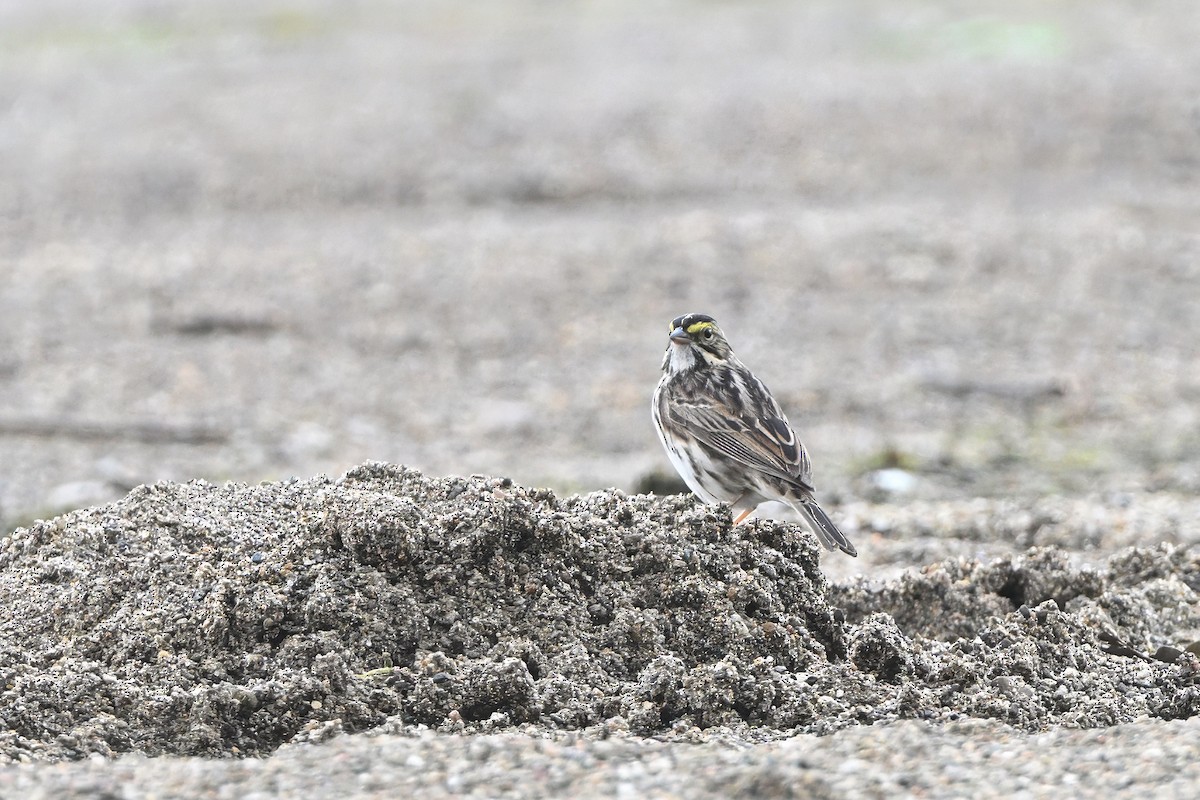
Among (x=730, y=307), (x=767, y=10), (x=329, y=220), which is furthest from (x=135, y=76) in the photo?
(x=730, y=307)

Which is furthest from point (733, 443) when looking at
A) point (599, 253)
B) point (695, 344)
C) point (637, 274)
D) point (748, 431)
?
point (599, 253)

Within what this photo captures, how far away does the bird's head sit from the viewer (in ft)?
26.8

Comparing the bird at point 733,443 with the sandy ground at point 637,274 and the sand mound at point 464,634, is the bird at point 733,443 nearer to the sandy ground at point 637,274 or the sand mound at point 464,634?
the sandy ground at point 637,274

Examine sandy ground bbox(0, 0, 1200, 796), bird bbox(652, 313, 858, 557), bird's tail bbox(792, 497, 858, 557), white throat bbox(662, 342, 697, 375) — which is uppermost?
sandy ground bbox(0, 0, 1200, 796)

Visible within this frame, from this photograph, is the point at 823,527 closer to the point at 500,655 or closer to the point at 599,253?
the point at 500,655

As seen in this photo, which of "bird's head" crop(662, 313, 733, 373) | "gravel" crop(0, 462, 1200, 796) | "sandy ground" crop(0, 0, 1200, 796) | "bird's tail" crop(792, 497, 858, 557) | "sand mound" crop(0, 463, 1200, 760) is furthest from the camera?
"sandy ground" crop(0, 0, 1200, 796)

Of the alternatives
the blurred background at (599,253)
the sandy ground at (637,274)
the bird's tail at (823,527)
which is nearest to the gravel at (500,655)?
the sandy ground at (637,274)

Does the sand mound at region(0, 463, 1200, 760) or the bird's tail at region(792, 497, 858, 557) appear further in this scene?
the bird's tail at region(792, 497, 858, 557)

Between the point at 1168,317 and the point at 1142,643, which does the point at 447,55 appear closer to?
the point at 1168,317

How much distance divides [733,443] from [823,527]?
577mm

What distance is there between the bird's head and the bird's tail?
1021 mm

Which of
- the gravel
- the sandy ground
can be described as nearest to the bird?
the sandy ground

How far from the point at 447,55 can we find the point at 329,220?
761 cm

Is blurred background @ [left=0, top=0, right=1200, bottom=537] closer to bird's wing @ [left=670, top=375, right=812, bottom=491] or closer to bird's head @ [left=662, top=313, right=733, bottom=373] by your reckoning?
bird's head @ [left=662, top=313, right=733, bottom=373]
